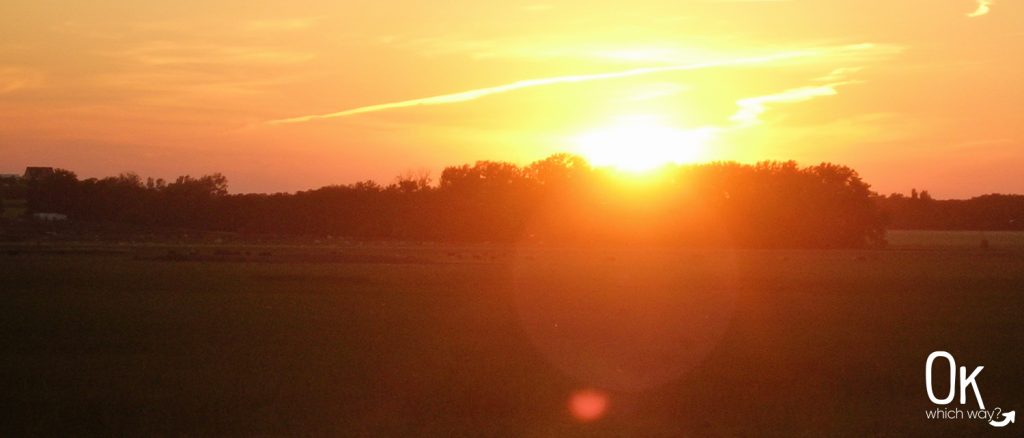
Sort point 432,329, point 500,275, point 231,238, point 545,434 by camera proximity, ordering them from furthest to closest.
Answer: point 231,238
point 500,275
point 432,329
point 545,434

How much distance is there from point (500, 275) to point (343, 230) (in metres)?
57.7

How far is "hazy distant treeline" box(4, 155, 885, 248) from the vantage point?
95562mm

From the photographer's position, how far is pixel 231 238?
277 feet

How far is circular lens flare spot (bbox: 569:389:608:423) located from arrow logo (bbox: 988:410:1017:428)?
4.54m

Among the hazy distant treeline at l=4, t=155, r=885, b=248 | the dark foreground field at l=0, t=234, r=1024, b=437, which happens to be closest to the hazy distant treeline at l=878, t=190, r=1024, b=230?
the hazy distant treeline at l=4, t=155, r=885, b=248

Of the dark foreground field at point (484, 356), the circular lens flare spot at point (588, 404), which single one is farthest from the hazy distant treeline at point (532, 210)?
the circular lens flare spot at point (588, 404)

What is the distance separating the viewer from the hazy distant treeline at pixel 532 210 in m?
95.6

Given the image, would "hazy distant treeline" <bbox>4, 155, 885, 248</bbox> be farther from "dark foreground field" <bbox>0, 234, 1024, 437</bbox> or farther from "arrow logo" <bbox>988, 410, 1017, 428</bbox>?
"arrow logo" <bbox>988, 410, 1017, 428</bbox>

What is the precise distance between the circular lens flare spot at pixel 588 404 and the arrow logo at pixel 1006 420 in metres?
4.54

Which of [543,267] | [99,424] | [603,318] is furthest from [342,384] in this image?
[543,267]

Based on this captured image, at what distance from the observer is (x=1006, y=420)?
42.9 feet

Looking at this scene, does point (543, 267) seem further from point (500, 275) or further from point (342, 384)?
point (342, 384)

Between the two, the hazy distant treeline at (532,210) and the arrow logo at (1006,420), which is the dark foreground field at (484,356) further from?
the hazy distant treeline at (532,210)

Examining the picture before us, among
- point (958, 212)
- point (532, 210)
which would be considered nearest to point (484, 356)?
point (532, 210)
